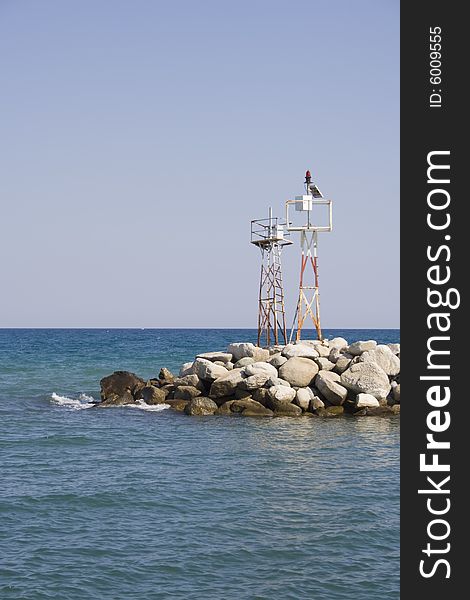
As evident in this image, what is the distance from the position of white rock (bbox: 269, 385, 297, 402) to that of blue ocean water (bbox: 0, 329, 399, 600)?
113 centimetres

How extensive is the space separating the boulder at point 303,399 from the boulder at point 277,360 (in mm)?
1544

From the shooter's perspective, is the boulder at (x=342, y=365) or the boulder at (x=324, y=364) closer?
the boulder at (x=342, y=365)

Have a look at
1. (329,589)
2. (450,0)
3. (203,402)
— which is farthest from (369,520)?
(203,402)

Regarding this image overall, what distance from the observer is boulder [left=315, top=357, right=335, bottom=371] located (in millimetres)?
28422

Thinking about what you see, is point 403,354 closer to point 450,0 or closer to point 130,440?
point 450,0

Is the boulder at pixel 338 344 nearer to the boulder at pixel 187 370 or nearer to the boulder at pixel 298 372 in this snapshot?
the boulder at pixel 298 372

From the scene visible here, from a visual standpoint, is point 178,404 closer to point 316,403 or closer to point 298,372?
point 298,372

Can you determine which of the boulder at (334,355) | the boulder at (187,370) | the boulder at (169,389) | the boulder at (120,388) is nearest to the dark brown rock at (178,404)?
the boulder at (169,389)

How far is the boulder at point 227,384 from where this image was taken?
91.3 feet

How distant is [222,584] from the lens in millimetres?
11203

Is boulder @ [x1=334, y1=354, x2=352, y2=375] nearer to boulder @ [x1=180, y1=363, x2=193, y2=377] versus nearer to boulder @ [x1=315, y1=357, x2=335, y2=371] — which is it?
boulder @ [x1=315, y1=357, x2=335, y2=371]

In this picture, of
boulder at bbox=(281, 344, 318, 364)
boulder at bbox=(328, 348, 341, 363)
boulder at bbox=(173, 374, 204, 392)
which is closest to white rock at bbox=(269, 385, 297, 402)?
boulder at bbox=(281, 344, 318, 364)

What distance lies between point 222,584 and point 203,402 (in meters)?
16.7

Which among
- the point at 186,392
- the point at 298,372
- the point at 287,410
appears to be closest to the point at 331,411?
the point at 287,410
